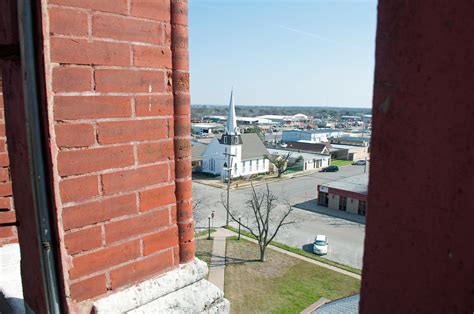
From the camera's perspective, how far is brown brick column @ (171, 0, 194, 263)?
1.84 metres

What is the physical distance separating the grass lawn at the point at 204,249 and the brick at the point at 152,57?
1574 cm

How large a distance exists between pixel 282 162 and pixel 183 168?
3582 cm

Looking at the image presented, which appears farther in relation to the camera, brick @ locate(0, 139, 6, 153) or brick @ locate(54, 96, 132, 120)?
brick @ locate(0, 139, 6, 153)

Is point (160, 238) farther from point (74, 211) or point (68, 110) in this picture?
point (68, 110)

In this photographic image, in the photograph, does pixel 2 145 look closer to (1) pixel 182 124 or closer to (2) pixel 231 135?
(1) pixel 182 124

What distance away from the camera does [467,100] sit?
561 millimetres

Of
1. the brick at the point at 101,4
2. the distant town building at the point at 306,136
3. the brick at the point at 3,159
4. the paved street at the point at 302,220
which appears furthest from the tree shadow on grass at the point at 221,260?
the distant town building at the point at 306,136

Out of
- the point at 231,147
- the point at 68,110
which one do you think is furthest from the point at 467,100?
the point at 231,147

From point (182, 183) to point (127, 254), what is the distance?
0.45 m

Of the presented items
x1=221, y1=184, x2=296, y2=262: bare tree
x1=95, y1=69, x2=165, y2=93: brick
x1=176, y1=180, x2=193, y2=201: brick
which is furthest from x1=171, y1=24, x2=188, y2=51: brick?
x1=221, y1=184, x2=296, y2=262: bare tree

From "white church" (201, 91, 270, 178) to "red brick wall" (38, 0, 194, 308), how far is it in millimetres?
32950

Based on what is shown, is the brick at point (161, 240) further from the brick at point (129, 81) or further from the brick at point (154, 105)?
the brick at point (129, 81)

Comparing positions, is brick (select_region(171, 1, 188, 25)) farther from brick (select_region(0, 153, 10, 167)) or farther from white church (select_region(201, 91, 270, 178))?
white church (select_region(201, 91, 270, 178))

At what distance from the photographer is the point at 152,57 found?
1.75 m
